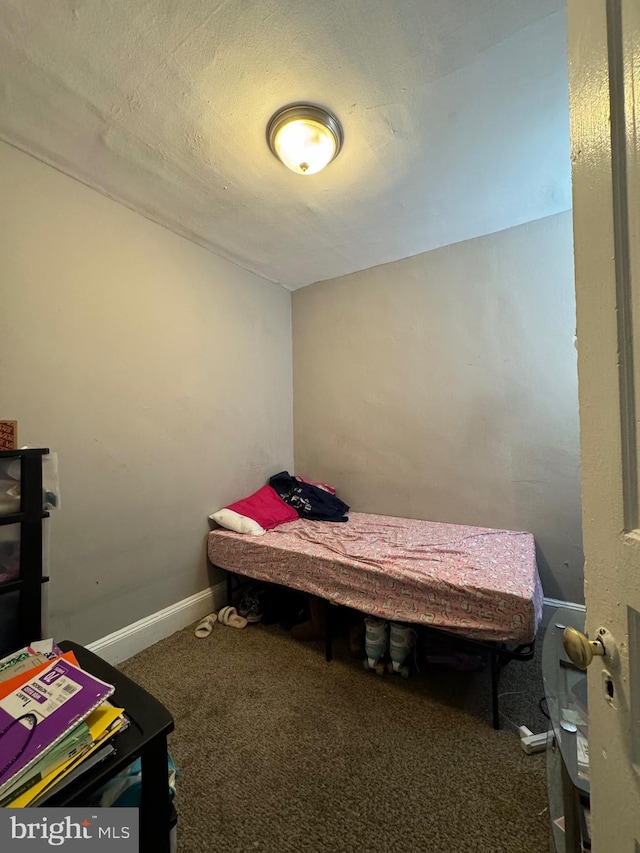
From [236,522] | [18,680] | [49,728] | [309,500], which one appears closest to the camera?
[49,728]

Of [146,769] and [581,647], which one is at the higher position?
[581,647]

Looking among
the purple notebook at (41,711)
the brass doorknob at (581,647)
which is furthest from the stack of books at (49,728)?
the brass doorknob at (581,647)

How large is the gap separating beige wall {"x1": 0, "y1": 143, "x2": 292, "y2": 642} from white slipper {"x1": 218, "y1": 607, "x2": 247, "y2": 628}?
0.24 metres

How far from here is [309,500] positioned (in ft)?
8.68

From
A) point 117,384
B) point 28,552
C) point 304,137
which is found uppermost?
point 304,137

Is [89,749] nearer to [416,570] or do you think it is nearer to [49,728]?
[49,728]

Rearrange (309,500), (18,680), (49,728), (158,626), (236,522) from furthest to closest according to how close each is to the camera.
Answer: (309,500) → (236,522) → (158,626) → (18,680) → (49,728)

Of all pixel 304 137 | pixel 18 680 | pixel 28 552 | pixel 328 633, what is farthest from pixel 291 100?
pixel 328 633

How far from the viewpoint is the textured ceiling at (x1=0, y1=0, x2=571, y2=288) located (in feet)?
3.57

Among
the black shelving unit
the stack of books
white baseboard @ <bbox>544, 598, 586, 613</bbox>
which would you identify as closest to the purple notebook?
the stack of books

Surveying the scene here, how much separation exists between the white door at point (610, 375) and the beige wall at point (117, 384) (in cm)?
199

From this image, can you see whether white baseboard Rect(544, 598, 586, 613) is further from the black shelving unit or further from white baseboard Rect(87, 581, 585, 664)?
the black shelving unit

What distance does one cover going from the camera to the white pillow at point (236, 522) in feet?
7.24

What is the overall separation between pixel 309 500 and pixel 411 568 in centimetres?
113
